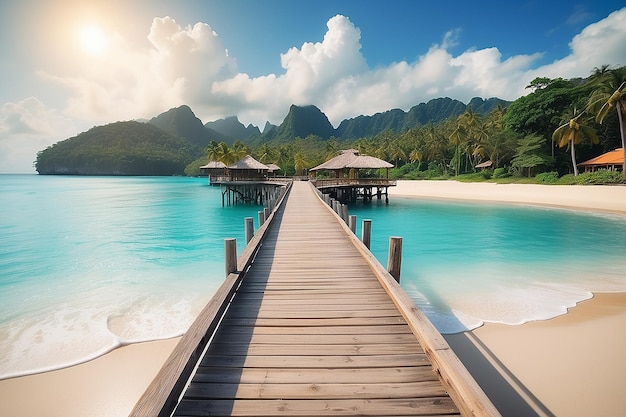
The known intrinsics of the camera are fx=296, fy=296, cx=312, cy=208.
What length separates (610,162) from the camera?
98.5 feet

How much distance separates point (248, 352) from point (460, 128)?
172 ft

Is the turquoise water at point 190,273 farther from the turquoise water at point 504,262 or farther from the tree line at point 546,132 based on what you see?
the tree line at point 546,132

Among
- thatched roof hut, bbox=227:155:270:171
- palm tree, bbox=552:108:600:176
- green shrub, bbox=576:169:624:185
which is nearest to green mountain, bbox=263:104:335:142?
thatched roof hut, bbox=227:155:270:171

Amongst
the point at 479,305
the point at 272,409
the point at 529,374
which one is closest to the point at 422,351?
the point at 272,409

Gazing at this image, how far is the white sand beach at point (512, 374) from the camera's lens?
4.12 metres

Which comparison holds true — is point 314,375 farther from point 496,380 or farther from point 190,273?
point 190,273

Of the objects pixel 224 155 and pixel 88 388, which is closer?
pixel 88 388

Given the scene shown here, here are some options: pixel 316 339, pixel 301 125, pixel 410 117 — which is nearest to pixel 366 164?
pixel 316 339

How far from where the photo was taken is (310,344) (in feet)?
10.2

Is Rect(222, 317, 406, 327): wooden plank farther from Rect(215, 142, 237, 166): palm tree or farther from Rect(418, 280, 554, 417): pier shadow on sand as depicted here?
Rect(215, 142, 237, 166): palm tree

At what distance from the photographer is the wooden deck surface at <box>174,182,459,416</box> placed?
2344 millimetres

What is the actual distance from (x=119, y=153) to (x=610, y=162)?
177 m

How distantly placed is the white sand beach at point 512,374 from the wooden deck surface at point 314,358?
2199 mm

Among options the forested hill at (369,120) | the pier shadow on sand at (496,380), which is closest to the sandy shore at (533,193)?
the pier shadow on sand at (496,380)
